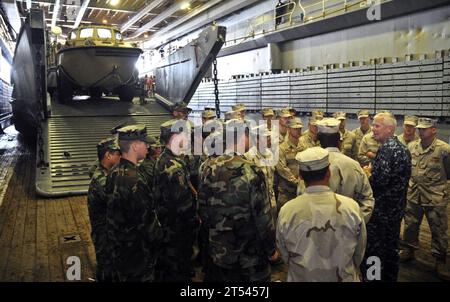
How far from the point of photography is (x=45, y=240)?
4.70m

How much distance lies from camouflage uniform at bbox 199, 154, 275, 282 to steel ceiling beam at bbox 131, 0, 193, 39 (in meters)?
13.6

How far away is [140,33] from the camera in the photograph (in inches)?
853

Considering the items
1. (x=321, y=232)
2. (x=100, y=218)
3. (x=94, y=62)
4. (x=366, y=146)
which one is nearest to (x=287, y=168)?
(x=366, y=146)

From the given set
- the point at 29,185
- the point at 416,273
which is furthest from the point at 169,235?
the point at 29,185

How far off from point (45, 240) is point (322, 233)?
3.88 metres

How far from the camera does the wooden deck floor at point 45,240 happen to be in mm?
3785

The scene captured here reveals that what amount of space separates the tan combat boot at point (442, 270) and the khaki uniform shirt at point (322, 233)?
2.06 metres

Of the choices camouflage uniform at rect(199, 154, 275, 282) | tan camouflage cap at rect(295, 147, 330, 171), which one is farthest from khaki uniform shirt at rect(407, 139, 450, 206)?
tan camouflage cap at rect(295, 147, 330, 171)

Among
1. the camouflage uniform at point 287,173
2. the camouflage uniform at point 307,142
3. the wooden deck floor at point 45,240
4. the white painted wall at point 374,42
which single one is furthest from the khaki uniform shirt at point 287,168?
the white painted wall at point 374,42

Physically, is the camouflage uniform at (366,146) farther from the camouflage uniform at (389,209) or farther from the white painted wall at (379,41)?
the white painted wall at (379,41)

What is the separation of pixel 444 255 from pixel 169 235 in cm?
277

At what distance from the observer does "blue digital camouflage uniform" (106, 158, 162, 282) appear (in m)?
2.54

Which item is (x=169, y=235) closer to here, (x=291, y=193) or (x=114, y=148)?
(x=114, y=148)

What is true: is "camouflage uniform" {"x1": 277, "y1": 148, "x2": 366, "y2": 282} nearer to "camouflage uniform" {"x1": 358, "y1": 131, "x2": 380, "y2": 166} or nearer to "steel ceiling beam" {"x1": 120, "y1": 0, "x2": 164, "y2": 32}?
"camouflage uniform" {"x1": 358, "y1": 131, "x2": 380, "y2": 166}
